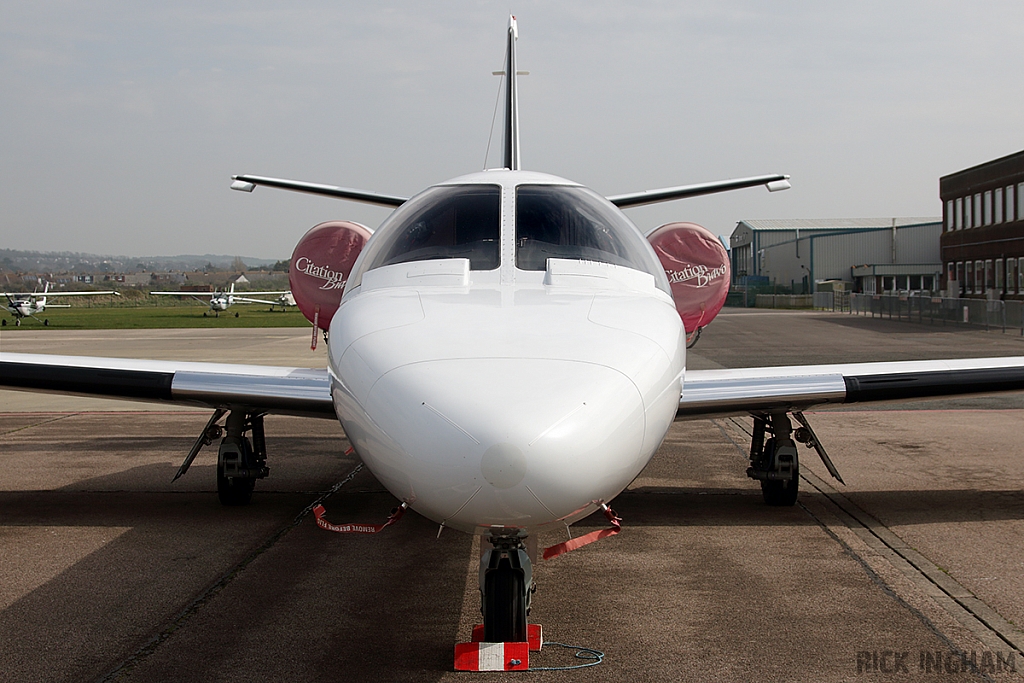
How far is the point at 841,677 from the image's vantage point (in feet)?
12.0

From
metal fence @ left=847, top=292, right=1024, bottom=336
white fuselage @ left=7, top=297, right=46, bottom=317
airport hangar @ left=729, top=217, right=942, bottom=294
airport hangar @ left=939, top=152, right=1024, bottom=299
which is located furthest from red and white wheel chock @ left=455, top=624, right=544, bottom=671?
airport hangar @ left=729, top=217, right=942, bottom=294

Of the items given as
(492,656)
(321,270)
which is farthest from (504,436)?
(321,270)

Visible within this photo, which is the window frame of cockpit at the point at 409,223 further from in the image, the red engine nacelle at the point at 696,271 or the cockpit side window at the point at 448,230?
the red engine nacelle at the point at 696,271

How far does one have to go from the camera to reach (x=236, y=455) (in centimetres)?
656

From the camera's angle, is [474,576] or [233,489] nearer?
[474,576]

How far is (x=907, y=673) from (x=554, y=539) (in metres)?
2.56

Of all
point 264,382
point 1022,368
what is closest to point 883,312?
point 1022,368

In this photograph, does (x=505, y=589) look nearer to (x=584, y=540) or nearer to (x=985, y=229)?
(x=584, y=540)

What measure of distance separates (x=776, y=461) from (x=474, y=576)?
261 cm

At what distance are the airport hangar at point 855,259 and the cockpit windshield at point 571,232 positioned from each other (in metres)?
60.9

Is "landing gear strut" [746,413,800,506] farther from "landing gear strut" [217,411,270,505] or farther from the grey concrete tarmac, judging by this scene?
"landing gear strut" [217,411,270,505]

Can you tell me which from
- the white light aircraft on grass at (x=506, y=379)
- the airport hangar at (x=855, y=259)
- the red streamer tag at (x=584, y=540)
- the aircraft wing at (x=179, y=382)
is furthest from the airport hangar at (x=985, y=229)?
the red streamer tag at (x=584, y=540)

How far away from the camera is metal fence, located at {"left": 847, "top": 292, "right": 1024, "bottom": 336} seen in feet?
94.9

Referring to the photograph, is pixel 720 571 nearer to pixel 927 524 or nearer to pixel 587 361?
pixel 927 524
